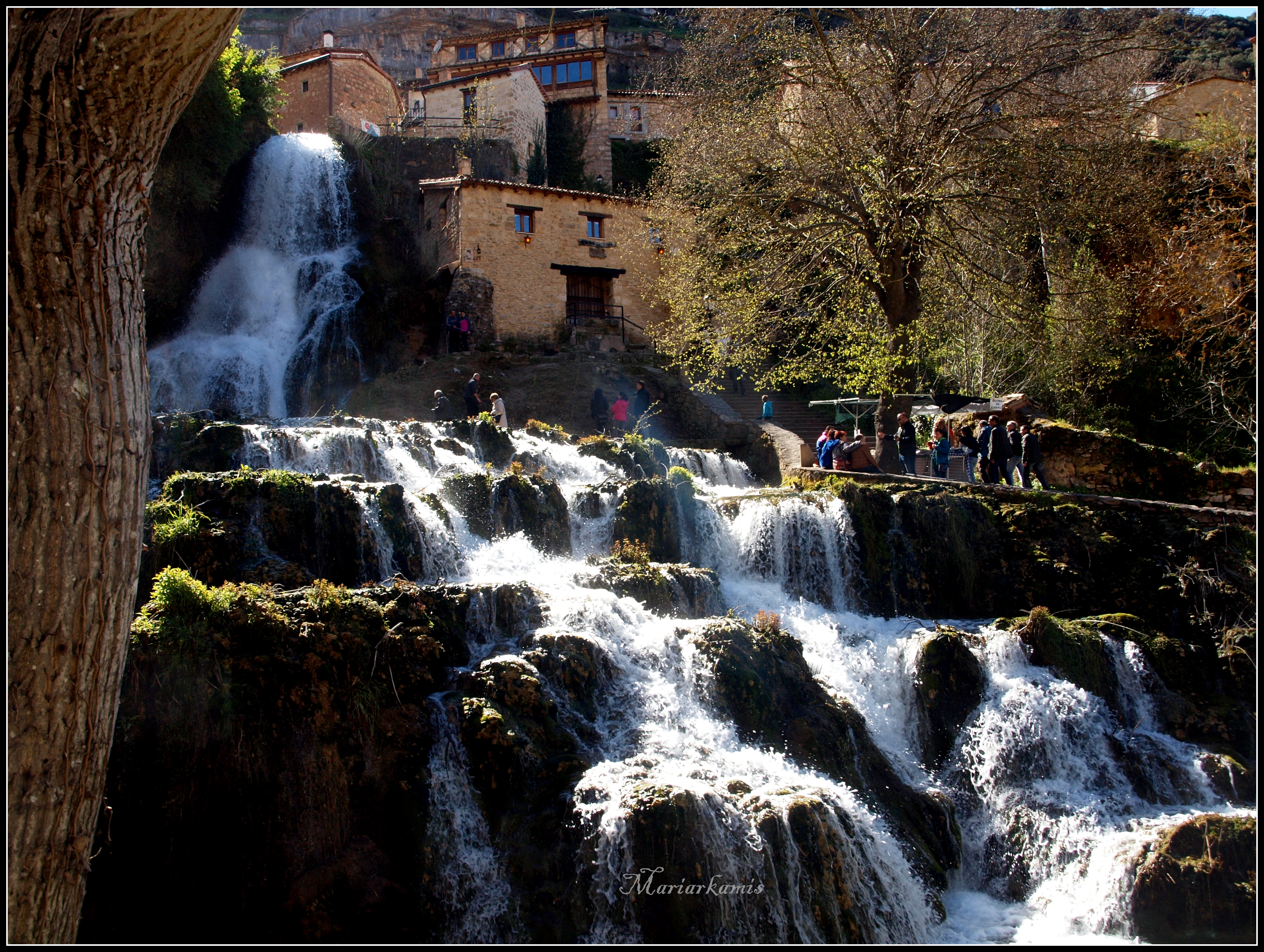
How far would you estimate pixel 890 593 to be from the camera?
40.1ft


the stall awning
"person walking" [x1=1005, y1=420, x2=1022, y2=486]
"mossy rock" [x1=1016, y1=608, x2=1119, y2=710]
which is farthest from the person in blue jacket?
the stall awning

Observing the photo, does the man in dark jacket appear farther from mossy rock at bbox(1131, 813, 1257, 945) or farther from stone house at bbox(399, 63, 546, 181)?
stone house at bbox(399, 63, 546, 181)

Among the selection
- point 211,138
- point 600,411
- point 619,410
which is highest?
point 211,138

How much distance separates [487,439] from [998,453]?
859 centimetres

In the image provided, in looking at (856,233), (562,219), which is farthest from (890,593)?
(562,219)

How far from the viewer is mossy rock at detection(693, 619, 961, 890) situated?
7984mm

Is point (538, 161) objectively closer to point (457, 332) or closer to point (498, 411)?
point (457, 332)

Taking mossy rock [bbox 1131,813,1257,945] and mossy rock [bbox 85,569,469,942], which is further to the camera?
mossy rock [bbox 1131,813,1257,945]

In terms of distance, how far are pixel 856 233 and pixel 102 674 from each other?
14.0 m

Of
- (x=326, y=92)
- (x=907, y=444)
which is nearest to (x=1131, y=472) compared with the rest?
(x=907, y=444)

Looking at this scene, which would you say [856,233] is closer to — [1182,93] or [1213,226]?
[1213,226]

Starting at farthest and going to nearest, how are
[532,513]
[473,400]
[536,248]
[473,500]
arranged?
[536,248]
[473,400]
[532,513]
[473,500]

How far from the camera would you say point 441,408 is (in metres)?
18.0
